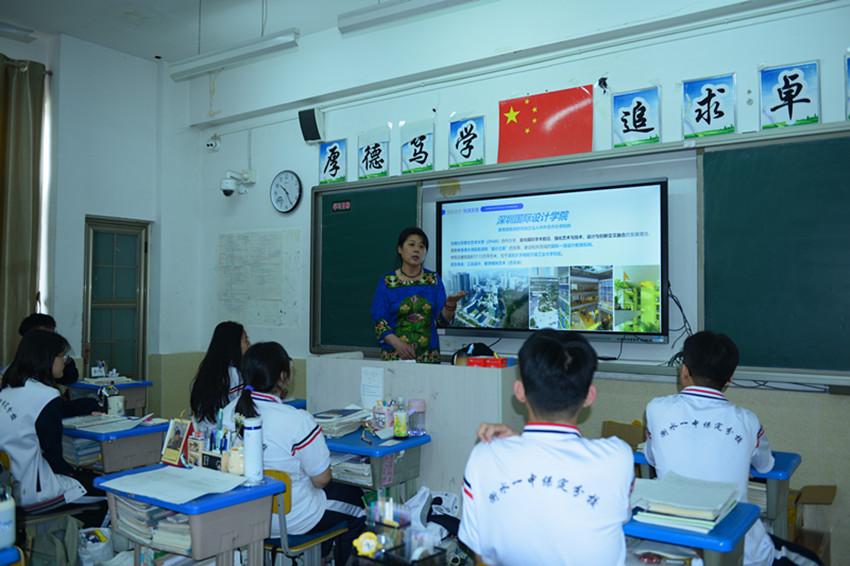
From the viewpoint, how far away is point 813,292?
3537mm

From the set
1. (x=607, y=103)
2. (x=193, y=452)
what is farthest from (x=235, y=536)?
(x=607, y=103)

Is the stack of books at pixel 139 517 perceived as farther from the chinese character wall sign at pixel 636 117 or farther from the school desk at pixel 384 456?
the chinese character wall sign at pixel 636 117

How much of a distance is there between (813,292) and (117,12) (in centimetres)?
541

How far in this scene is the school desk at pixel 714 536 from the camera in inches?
68.1

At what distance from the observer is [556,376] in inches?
63.6

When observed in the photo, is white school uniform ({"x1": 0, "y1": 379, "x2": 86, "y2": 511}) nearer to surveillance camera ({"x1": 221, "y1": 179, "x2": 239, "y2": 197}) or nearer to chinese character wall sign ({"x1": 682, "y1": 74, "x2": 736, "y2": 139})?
surveillance camera ({"x1": 221, "y1": 179, "x2": 239, "y2": 197})

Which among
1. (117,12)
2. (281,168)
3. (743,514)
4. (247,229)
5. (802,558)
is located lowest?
(802,558)

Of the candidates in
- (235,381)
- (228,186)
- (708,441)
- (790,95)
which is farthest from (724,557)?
(228,186)

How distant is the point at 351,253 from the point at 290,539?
306cm

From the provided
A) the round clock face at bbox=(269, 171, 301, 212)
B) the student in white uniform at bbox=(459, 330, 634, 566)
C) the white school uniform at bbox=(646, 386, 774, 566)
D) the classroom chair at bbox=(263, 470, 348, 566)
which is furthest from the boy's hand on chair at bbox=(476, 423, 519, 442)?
the round clock face at bbox=(269, 171, 301, 212)

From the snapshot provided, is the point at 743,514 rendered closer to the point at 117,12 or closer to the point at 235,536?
the point at 235,536

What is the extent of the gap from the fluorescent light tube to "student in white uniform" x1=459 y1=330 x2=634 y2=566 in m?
3.63

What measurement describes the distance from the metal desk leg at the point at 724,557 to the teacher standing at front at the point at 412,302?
257 centimetres

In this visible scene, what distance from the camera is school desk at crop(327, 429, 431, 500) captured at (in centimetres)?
300
